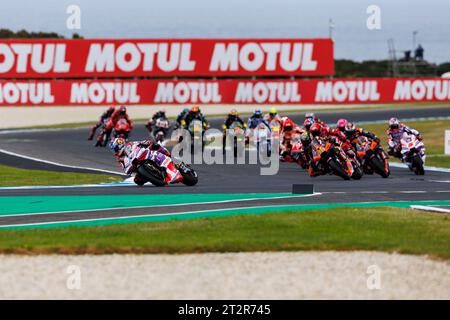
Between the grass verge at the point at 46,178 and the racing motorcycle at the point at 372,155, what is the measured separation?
18.6 ft

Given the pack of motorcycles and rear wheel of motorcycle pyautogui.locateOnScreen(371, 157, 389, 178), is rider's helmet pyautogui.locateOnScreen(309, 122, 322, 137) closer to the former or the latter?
the pack of motorcycles

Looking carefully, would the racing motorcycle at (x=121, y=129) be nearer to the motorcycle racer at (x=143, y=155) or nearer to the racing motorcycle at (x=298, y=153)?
the racing motorcycle at (x=298, y=153)

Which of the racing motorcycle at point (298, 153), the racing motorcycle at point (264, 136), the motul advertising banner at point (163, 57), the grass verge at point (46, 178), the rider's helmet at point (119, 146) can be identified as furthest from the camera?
the motul advertising banner at point (163, 57)

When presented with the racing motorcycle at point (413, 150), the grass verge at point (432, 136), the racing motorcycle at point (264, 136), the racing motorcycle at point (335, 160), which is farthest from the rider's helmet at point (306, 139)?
the racing motorcycle at point (264, 136)

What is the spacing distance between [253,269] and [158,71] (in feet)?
145

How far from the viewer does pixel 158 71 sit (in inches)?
2197

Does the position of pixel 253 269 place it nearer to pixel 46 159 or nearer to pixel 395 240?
pixel 395 240

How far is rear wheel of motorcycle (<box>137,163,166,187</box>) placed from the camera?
2248 centimetres

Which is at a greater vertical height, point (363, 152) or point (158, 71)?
point (158, 71)

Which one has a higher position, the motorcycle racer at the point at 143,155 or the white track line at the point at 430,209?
the motorcycle racer at the point at 143,155

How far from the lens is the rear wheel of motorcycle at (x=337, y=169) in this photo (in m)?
24.1

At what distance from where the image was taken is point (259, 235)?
14711 millimetres

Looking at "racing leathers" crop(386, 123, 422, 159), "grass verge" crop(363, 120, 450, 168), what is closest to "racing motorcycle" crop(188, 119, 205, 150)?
"grass verge" crop(363, 120, 450, 168)
